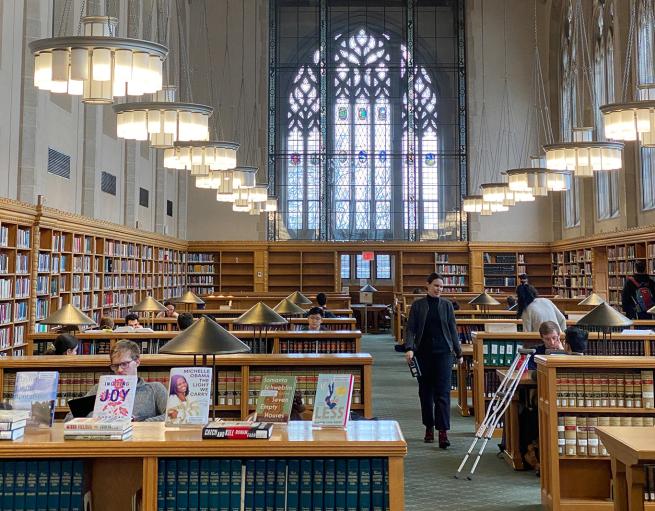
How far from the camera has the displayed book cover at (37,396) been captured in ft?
9.81

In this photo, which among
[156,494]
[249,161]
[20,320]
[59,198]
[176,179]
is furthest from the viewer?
[249,161]

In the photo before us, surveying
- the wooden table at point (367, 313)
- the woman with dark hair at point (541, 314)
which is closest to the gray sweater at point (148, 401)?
the woman with dark hair at point (541, 314)

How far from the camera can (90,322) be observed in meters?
6.57

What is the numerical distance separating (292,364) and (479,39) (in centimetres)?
1806

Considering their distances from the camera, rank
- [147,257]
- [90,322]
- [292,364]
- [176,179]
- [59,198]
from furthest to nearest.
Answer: [176,179], [147,257], [59,198], [90,322], [292,364]

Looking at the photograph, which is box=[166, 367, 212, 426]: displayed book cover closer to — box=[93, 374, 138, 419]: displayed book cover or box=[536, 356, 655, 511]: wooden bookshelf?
box=[93, 374, 138, 419]: displayed book cover

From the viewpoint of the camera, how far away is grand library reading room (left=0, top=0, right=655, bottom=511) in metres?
2.91

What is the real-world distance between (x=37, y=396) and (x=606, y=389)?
3537 mm

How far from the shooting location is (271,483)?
2.78 metres

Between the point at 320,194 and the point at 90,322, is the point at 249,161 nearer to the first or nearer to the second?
the point at 320,194

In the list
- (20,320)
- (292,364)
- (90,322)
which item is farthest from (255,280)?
(292,364)

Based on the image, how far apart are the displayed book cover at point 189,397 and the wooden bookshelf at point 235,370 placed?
1.90m

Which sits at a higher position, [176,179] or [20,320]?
[176,179]

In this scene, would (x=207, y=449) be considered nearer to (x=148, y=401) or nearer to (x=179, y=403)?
(x=179, y=403)
